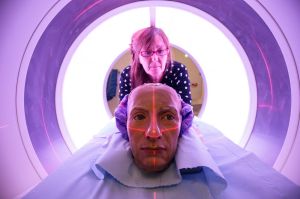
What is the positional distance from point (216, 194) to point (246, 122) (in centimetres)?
119

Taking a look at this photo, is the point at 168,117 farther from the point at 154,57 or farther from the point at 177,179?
the point at 154,57

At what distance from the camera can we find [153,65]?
2033 millimetres

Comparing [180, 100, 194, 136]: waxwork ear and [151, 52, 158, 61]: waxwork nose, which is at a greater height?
[151, 52, 158, 61]: waxwork nose

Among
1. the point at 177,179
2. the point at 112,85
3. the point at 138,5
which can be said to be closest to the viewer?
the point at 177,179

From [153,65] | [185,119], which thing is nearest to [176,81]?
[153,65]

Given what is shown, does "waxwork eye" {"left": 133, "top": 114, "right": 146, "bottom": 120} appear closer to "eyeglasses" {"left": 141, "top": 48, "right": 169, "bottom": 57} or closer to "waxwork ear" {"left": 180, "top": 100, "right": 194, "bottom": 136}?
"waxwork ear" {"left": 180, "top": 100, "right": 194, "bottom": 136}

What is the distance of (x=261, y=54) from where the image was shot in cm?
170

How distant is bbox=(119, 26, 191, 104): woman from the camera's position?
6.55 ft

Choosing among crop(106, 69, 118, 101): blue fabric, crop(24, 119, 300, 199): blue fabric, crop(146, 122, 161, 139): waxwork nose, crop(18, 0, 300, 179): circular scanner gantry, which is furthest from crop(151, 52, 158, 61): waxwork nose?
crop(106, 69, 118, 101): blue fabric

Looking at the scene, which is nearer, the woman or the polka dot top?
the woman

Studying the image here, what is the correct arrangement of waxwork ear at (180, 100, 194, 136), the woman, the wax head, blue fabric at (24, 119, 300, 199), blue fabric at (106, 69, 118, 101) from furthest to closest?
blue fabric at (106, 69, 118, 101) → the woman → waxwork ear at (180, 100, 194, 136) → the wax head → blue fabric at (24, 119, 300, 199)

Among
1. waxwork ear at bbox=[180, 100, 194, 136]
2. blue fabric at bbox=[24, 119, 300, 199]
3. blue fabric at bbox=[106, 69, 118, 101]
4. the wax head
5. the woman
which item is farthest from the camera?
blue fabric at bbox=[106, 69, 118, 101]

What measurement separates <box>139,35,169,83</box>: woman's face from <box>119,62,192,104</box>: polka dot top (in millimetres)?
176

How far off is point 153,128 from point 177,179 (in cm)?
23
